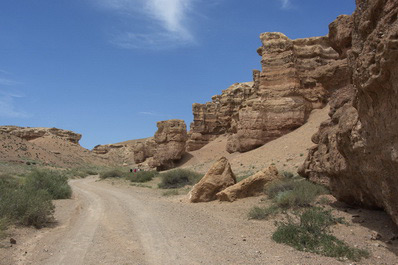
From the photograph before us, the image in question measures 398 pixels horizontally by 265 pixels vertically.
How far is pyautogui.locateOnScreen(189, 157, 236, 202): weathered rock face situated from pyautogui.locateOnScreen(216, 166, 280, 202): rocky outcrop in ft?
2.09

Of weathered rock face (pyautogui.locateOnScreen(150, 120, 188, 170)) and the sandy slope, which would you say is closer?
the sandy slope

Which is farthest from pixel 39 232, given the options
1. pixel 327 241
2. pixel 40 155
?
pixel 40 155

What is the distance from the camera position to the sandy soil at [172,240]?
5645 mm

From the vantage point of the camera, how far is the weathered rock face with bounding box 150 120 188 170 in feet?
128

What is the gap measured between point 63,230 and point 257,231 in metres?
5.08

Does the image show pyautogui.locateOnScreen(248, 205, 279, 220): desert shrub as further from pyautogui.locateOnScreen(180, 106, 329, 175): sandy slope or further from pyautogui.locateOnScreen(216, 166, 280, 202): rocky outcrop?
pyautogui.locateOnScreen(180, 106, 329, 175): sandy slope

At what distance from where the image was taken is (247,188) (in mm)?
12578

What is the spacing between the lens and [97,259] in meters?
5.60

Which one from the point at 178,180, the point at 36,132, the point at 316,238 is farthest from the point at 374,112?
the point at 36,132

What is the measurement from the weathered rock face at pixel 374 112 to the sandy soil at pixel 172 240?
2.98 feet

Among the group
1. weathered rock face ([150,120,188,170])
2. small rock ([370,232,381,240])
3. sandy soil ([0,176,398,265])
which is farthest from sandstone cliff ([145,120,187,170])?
small rock ([370,232,381,240])

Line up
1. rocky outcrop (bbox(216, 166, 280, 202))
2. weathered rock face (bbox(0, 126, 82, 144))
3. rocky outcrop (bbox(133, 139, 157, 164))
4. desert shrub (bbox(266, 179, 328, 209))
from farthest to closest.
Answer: weathered rock face (bbox(0, 126, 82, 144)) → rocky outcrop (bbox(133, 139, 157, 164)) → rocky outcrop (bbox(216, 166, 280, 202)) → desert shrub (bbox(266, 179, 328, 209))

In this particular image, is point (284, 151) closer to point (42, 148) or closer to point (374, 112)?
point (374, 112)

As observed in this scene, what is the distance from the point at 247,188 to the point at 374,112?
7.65 metres
